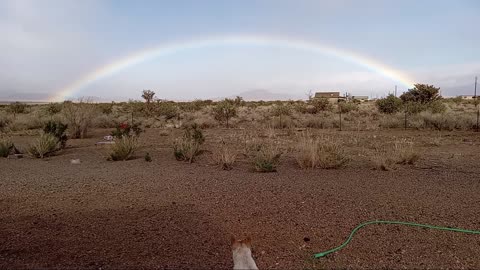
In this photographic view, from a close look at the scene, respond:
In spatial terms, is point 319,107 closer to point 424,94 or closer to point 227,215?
point 424,94

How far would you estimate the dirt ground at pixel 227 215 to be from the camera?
16.7 ft

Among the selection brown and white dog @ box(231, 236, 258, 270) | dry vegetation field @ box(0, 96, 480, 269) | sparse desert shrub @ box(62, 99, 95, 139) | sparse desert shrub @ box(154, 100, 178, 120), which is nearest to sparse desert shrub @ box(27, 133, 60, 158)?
dry vegetation field @ box(0, 96, 480, 269)

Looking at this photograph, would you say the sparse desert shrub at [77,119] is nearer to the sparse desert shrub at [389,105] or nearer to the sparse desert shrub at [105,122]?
the sparse desert shrub at [105,122]

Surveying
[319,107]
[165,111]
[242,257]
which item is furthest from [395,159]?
[319,107]

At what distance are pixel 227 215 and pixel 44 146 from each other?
33.2ft

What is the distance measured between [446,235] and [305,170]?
521 cm

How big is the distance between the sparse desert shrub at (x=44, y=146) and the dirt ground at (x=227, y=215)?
2.69 metres

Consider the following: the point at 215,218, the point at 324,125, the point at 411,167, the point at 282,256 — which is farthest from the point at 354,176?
the point at 324,125

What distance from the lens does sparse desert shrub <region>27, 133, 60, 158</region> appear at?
1403 centimetres

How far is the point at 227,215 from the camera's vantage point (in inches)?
269

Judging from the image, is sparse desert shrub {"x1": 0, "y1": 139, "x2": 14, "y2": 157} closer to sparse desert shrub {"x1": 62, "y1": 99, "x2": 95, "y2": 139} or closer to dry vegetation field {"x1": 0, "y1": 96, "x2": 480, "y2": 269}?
dry vegetation field {"x1": 0, "y1": 96, "x2": 480, "y2": 269}

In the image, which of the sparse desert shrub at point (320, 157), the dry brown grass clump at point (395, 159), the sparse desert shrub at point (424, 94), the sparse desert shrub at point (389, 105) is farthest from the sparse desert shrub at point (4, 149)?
the sparse desert shrub at point (424, 94)

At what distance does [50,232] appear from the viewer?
19.5ft

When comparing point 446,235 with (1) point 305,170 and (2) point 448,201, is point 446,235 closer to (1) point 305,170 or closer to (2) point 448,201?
(2) point 448,201
